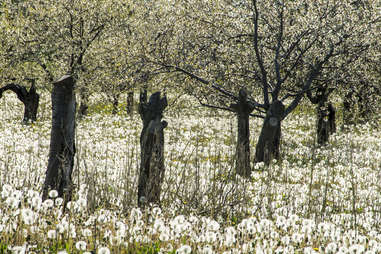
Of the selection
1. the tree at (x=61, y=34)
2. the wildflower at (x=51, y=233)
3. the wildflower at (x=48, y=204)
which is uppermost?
the tree at (x=61, y=34)

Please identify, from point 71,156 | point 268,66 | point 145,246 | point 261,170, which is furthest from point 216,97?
point 145,246

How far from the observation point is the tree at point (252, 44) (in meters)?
14.6

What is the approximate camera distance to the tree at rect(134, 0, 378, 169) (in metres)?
14.6

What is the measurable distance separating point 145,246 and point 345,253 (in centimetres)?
188

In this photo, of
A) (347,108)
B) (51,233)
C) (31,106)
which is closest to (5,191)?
(51,233)

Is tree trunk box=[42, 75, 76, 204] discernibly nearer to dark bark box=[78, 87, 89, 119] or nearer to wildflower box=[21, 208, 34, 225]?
wildflower box=[21, 208, 34, 225]

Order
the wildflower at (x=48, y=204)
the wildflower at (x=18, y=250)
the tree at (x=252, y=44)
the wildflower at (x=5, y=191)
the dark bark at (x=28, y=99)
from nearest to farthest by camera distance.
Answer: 1. the wildflower at (x=18, y=250)
2. the wildflower at (x=48, y=204)
3. the wildflower at (x=5, y=191)
4. the tree at (x=252, y=44)
5. the dark bark at (x=28, y=99)

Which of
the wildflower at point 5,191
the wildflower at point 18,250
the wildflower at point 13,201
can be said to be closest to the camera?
the wildflower at point 18,250

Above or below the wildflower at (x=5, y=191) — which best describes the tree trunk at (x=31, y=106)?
above

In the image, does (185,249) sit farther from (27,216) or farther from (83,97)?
(83,97)

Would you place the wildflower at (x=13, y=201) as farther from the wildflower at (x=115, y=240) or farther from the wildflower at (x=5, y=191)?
the wildflower at (x=115, y=240)

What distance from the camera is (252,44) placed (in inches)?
624

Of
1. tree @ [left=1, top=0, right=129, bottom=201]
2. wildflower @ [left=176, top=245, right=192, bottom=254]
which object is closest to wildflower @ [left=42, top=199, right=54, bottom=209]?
wildflower @ [left=176, top=245, right=192, bottom=254]

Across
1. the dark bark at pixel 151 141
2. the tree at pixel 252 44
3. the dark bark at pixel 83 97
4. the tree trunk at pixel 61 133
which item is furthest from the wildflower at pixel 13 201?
the dark bark at pixel 83 97
